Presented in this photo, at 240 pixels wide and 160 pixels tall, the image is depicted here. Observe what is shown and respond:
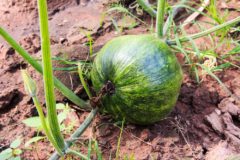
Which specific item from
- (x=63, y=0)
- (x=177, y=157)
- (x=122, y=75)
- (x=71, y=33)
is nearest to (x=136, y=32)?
(x=71, y=33)

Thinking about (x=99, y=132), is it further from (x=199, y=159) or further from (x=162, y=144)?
(x=199, y=159)

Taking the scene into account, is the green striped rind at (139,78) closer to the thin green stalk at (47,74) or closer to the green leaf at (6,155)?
the thin green stalk at (47,74)

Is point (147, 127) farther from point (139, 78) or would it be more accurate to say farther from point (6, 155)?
point (6, 155)

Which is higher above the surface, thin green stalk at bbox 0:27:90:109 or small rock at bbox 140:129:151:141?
thin green stalk at bbox 0:27:90:109

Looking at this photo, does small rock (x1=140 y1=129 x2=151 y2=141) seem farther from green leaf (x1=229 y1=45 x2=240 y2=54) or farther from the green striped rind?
green leaf (x1=229 y1=45 x2=240 y2=54)

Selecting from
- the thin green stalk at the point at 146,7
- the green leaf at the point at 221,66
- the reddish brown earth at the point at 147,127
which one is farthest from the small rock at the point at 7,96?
the green leaf at the point at 221,66

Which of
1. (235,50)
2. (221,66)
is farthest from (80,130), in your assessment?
(235,50)

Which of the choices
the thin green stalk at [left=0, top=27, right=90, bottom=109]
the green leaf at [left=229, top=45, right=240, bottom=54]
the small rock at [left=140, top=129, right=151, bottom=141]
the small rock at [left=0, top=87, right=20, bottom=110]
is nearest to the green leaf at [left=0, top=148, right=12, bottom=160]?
the thin green stalk at [left=0, top=27, right=90, bottom=109]
